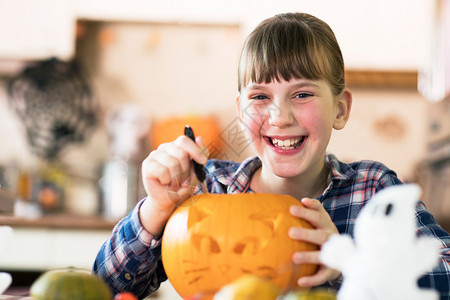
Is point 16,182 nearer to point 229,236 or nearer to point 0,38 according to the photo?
point 0,38

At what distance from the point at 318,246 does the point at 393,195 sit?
25 centimetres

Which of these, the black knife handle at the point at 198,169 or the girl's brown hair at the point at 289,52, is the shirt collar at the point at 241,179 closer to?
the girl's brown hair at the point at 289,52

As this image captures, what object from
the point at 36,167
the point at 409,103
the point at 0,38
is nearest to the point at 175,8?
the point at 0,38

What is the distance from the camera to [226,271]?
26.7 inches

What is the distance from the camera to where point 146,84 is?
3.15 meters

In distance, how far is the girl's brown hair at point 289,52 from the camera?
0.96 m

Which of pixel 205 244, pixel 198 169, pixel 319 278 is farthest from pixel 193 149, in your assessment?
pixel 319 278

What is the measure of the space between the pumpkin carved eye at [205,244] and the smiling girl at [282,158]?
11 centimetres

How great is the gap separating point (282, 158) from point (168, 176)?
10.7 inches

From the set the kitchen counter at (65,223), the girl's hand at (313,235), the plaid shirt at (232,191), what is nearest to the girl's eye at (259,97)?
the plaid shirt at (232,191)

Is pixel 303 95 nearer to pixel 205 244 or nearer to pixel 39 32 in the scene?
pixel 205 244

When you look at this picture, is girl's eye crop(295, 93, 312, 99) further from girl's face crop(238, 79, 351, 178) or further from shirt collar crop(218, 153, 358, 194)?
shirt collar crop(218, 153, 358, 194)

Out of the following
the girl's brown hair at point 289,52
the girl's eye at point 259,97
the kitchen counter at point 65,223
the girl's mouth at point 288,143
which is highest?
the girl's brown hair at point 289,52

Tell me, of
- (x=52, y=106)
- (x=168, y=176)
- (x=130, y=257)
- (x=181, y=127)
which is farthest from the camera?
(x=52, y=106)
